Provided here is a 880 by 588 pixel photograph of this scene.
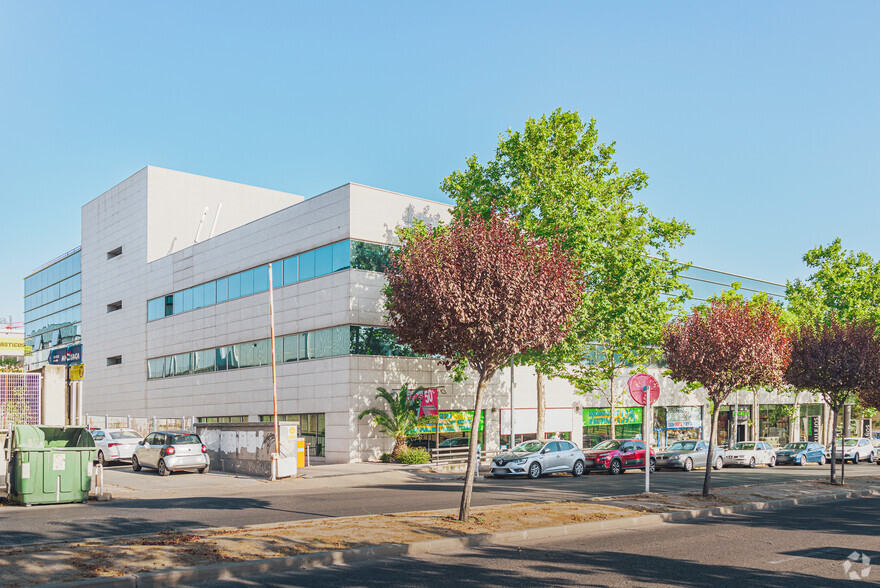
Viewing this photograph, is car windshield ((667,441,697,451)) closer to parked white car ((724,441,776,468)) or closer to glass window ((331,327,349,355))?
parked white car ((724,441,776,468))

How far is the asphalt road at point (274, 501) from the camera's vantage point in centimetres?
1357

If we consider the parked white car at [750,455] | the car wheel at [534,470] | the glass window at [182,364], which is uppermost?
the glass window at [182,364]

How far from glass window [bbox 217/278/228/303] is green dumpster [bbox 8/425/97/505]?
938 inches

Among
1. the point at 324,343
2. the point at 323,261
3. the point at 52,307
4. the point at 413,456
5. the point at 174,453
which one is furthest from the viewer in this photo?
the point at 52,307

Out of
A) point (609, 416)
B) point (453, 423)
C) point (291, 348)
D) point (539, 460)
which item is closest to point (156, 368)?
point (291, 348)

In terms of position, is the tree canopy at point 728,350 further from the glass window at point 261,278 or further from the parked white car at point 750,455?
the glass window at point 261,278

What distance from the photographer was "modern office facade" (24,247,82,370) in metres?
65.1

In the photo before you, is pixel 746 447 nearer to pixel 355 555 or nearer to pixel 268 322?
pixel 268 322

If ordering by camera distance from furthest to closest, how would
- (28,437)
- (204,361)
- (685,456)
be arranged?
(204,361) < (685,456) < (28,437)

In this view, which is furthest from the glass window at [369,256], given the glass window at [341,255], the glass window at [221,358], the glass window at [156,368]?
the glass window at [156,368]

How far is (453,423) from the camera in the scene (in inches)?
1455

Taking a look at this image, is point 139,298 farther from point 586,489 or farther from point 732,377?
point 732,377

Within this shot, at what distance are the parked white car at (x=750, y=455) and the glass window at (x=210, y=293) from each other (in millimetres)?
28139

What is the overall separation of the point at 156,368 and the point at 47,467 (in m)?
32.8
